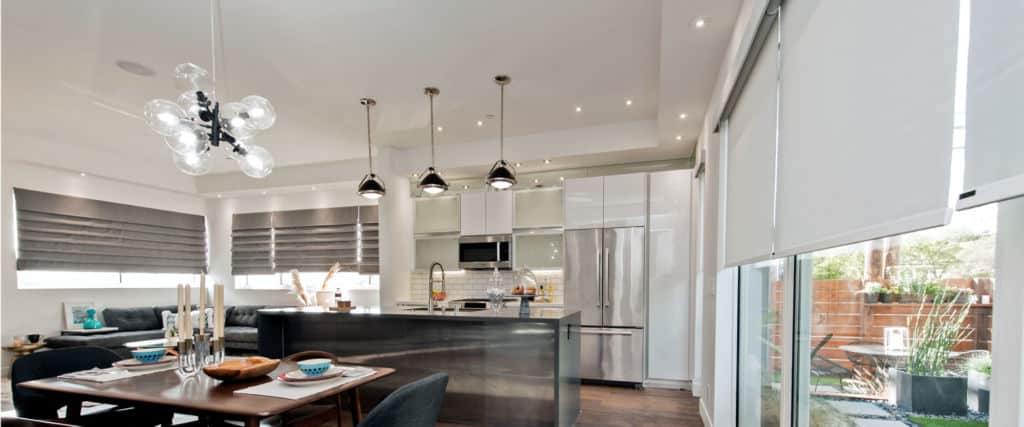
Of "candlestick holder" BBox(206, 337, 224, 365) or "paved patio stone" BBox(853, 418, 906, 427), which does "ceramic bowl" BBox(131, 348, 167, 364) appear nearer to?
"candlestick holder" BBox(206, 337, 224, 365)

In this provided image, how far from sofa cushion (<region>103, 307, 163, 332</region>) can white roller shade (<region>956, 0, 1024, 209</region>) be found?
838cm

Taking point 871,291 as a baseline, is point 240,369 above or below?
below

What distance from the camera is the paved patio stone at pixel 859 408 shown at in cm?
133

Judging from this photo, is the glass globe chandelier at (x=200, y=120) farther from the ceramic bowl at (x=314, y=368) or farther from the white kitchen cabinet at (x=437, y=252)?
the white kitchen cabinet at (x=437, y=252)

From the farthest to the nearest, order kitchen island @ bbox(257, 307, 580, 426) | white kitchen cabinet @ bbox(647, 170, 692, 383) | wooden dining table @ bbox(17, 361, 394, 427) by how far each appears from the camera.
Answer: white kitchen cabinet @ bbox(647, 170, 692, 383) < kitchen island @ bbox(257, 307, 580, 426) < wooden dining table @ bbox(17, 361, 394, 427)

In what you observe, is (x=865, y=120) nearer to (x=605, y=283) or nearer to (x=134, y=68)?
(x=605, y=283)

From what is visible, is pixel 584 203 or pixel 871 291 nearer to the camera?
pixel 871 291

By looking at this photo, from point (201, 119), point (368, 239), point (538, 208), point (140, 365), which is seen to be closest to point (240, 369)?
point (140, 365)

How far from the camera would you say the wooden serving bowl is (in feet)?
7.38

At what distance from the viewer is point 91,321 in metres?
6.30

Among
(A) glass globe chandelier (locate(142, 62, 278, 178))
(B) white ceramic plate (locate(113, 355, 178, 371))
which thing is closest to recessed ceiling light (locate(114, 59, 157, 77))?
(A) glass globe chandelier (locate(142, 62, 278, 178))

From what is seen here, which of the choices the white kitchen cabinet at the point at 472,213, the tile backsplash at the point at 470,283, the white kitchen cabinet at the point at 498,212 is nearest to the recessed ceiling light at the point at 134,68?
the white kitchen cabinet at the point at 472,213

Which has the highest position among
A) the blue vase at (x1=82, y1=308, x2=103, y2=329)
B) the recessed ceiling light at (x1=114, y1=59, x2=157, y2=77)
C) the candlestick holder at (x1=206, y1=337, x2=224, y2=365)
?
the recessed ceiling light at (x1=114, y1=59, x2=157, y2=77)

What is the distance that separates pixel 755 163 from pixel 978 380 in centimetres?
132
